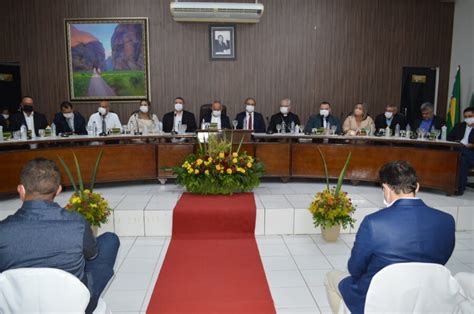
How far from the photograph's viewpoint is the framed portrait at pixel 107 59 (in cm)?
765

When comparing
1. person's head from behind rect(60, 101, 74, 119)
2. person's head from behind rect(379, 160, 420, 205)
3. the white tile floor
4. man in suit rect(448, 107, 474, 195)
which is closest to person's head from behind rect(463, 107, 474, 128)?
man in suit rect(448, 107, 474, 195)

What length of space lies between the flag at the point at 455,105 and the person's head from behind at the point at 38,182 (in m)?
7.68

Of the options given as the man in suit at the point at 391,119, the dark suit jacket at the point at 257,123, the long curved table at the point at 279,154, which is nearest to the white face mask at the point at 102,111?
the long curved table at the point at 279,154

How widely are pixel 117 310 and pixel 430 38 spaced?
8.03 meters

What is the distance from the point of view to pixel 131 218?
13.8 ft

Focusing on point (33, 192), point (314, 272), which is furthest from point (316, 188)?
point (33, 192)

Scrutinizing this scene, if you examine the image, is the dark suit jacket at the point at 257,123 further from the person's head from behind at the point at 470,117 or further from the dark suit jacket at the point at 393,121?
the person's head from behind at the point at 470,117

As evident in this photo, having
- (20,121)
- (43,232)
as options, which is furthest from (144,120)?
(43,232)

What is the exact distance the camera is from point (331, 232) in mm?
4008

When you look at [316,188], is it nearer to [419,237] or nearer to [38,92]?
[419,237]

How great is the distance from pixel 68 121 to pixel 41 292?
5474mm

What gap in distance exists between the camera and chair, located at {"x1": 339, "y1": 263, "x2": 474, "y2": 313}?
5.10 ft

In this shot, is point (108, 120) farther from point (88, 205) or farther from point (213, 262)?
point (213, 262)

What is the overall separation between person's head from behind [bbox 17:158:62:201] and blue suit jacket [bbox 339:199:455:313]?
1.45m
